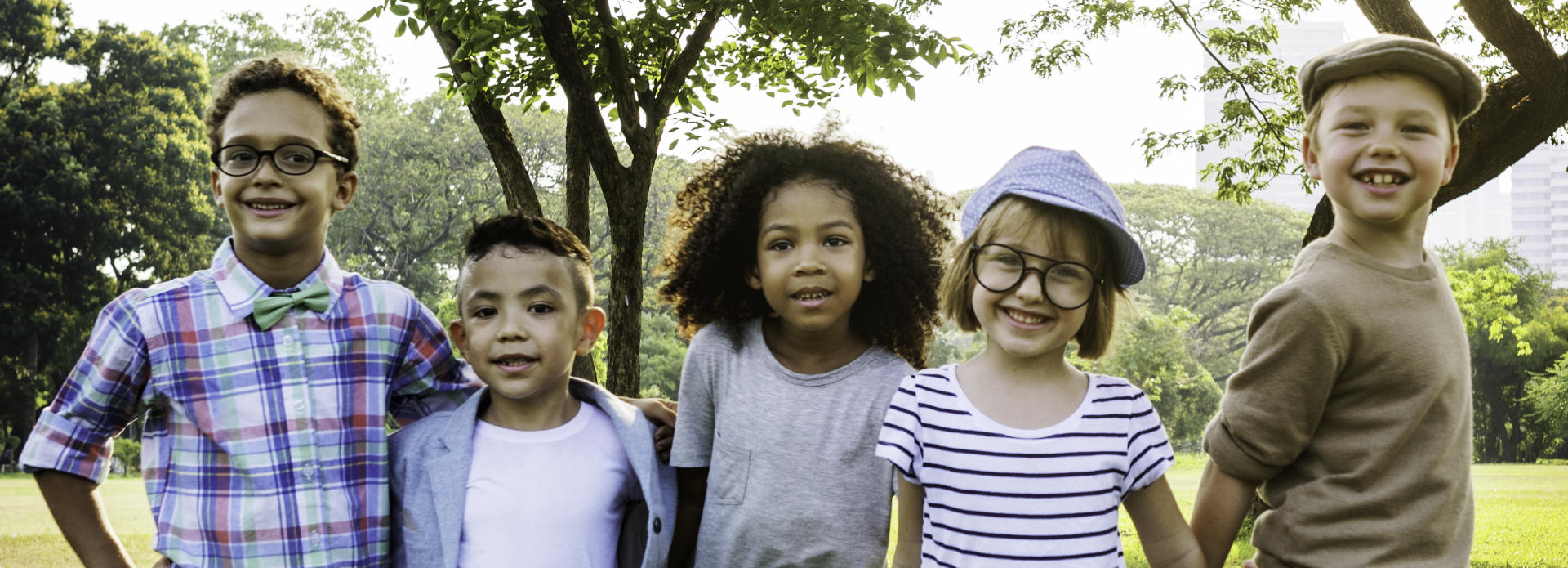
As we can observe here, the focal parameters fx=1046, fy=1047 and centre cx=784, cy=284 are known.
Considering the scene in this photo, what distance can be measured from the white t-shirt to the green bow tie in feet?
1.37

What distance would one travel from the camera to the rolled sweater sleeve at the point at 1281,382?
1.80 meters

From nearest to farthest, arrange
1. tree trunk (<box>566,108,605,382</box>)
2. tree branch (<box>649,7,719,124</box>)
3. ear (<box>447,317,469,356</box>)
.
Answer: ear (<box>447,317,469,356</box>), tree trunk (<box>566,108,605,382</box>), tree branch (<box>649,7,719,124</box>)

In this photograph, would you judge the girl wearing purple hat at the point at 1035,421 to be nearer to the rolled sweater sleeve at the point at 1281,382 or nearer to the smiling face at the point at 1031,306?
the smiling face at the point at 1031,306

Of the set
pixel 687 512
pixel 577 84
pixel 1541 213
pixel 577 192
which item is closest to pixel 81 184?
pixel 577 192

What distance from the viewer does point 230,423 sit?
207cm

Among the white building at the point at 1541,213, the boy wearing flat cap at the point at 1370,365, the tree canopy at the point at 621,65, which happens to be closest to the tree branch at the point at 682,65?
the tree canopy at the point at 621,65

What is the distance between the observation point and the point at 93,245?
803 inches

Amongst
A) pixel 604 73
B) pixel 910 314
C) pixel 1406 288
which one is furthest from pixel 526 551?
pixel 604 73

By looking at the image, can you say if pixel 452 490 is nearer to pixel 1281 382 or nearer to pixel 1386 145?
pixel 1281 382

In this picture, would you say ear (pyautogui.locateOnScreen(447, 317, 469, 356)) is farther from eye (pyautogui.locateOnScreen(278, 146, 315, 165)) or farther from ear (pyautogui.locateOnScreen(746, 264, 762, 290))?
ear (pyautogui.locateOnScreen(746, 264, 762, 290))

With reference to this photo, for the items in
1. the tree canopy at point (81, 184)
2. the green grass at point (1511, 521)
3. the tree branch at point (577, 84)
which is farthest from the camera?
the tree canopy at point (81, 184)

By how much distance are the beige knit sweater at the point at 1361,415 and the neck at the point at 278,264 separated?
188 centimetres

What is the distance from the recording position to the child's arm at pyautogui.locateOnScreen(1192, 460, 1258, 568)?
1928mm

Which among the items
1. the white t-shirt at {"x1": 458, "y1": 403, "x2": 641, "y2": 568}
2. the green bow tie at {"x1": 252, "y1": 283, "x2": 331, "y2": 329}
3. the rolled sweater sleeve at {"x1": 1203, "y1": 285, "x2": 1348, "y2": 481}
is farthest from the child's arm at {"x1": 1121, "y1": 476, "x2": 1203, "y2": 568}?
the green bow tie at {"x1": 252, "y1": 283, "x2": 331, "y2": 329}
